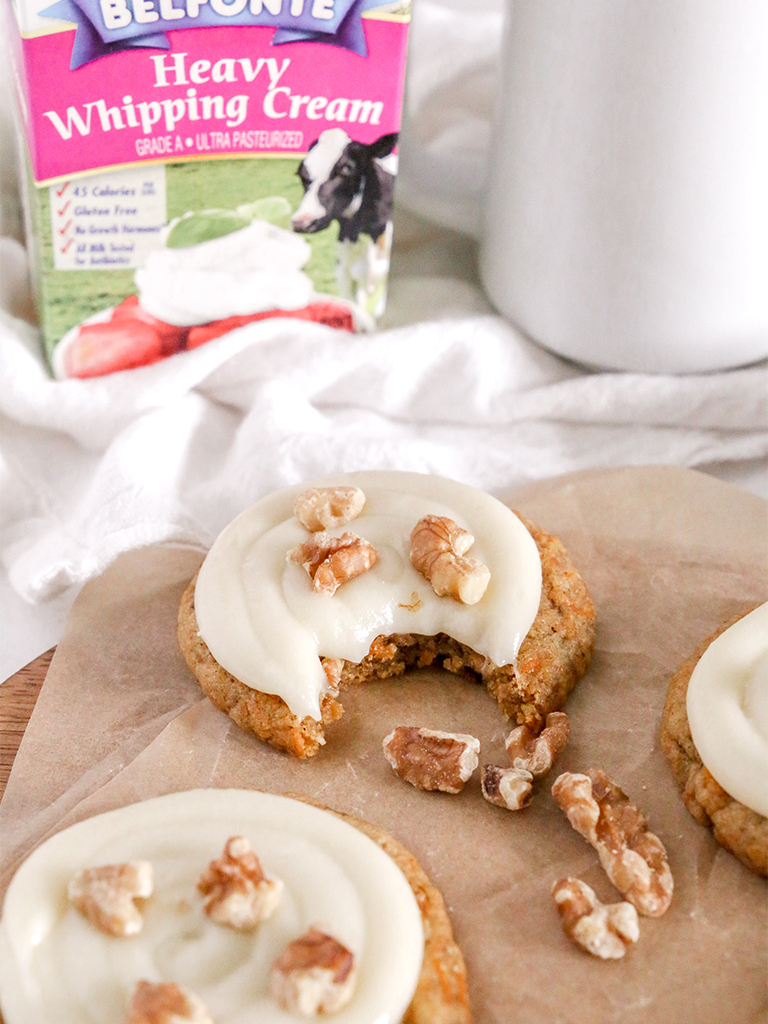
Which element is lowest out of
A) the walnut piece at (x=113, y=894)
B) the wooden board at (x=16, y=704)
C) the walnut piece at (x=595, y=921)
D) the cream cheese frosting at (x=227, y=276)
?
the wooden board at (x=16, y=704)

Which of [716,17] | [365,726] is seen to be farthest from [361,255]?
[365,726]

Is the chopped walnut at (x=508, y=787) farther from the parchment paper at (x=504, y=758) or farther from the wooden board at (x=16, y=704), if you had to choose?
the wooden board at (x=16, y=704)

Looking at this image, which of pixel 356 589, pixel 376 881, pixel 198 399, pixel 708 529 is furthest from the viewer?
pixel 198 399

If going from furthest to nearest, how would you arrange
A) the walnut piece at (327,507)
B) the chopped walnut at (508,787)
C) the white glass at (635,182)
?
the white glass at (635,182)
the walnut piece at (327,507)
the chopped walnut at (508,787)

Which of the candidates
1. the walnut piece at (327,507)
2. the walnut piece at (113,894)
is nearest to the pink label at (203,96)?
the walnut piece at (327,507)

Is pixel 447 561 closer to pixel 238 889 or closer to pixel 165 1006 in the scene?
pixel 238 889

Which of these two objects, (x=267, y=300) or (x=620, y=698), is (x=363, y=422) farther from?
(x=620, y=698)

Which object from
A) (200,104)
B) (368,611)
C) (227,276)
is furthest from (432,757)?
(200,104)
